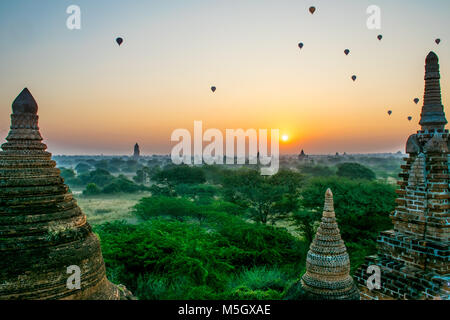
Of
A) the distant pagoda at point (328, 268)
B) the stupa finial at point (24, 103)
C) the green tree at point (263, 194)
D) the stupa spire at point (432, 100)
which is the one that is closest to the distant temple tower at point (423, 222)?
the stupa spire at point (432, 100)

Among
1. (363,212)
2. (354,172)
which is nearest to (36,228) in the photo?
(363,212)

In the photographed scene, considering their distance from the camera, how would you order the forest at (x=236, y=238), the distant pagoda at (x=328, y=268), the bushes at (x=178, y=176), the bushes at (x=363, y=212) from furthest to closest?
the bushes at (x=178, y=176) → the bushes at (x=363, y=212) → the forest at (x=236, y=238) → the distant pagoda at (x=328, y=268)

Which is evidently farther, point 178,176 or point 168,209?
point 178,176

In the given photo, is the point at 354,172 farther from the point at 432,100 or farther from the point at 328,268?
the point at 328,268

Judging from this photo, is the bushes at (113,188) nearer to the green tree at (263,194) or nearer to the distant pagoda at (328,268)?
the green tree at (263,194)
